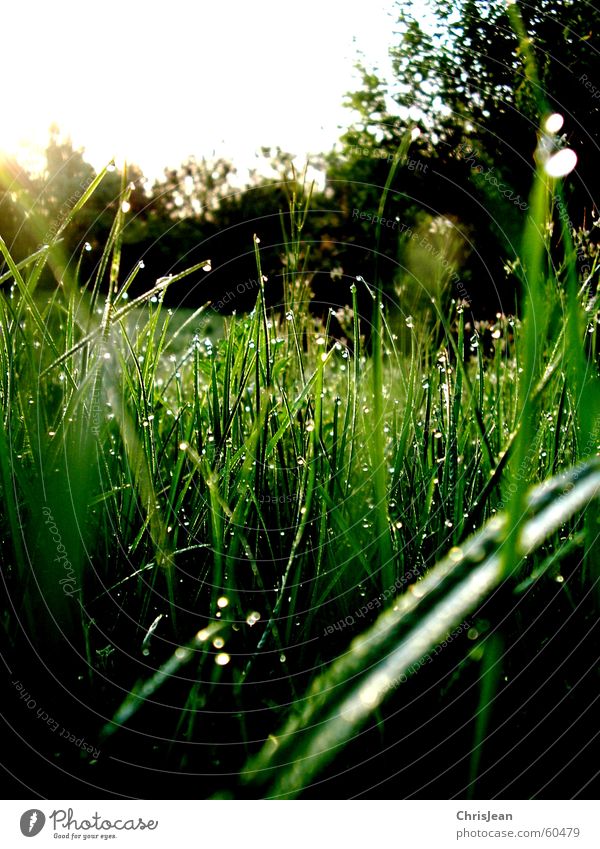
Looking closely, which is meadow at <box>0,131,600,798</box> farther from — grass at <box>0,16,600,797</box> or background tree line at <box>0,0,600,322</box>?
background tree line at <box>0,0,600,322</box>

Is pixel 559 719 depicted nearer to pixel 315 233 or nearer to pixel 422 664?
pixel 422 664

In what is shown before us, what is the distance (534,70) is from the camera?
32.5 inches

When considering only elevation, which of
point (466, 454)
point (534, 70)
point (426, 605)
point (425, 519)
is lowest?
point (426, 605)

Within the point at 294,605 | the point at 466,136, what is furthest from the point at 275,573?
the point at 466,136

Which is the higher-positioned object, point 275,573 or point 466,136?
point 466,136

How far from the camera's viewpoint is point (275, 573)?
586 mm

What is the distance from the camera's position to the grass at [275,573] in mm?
A: 439

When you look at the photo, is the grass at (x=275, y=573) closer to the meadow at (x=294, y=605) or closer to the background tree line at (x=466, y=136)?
the meadow at (x=294, y=605)

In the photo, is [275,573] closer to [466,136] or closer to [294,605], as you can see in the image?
[294,605]

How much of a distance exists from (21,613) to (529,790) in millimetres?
429

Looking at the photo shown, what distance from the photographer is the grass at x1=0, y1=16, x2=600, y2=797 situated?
1.44 feet

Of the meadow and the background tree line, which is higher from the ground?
the background tree line

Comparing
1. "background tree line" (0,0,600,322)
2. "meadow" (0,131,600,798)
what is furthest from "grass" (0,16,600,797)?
"background tree line" (0,0,600,322)

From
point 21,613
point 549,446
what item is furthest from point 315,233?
point 21,613
